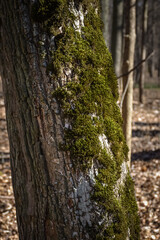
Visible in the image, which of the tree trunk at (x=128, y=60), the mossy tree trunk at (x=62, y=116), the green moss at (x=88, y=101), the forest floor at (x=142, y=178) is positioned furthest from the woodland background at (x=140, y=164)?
the mossy tree trunk at (x=62, y=116)

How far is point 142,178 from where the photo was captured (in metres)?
4.66

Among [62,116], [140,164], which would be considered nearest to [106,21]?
[140,164]

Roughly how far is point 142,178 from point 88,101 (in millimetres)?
3679

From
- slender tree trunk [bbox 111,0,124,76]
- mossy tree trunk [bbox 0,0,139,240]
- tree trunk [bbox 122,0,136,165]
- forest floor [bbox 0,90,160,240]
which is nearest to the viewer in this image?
mossy tree trunk [bbox 0,0,139,240]

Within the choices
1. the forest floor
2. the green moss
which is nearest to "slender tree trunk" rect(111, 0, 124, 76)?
the forest floor

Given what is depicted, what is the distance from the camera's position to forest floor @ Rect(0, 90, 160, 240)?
3369 mm

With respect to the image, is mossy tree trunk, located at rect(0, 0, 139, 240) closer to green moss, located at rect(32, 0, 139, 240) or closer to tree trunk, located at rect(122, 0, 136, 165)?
green moss, located at rect(32, 0, 139, 240)

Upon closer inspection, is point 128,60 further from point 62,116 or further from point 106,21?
point 62,116

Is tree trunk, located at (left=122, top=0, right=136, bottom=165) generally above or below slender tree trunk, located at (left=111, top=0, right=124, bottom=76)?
below

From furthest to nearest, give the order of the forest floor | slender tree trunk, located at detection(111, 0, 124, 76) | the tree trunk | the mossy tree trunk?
1. slender tree trunk, located at detection(111, 0, 124, 76)
2. the tree trunk
3. the forest floor
4. the mossy tree trunk

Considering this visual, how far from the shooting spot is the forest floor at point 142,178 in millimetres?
3369

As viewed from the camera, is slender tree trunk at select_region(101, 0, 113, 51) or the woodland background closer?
the woodland background

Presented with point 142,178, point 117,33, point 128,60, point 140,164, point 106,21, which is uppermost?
point 117,33

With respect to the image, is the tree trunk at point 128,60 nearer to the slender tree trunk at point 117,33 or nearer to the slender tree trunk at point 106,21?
the slender tree trunk at point 106,21
